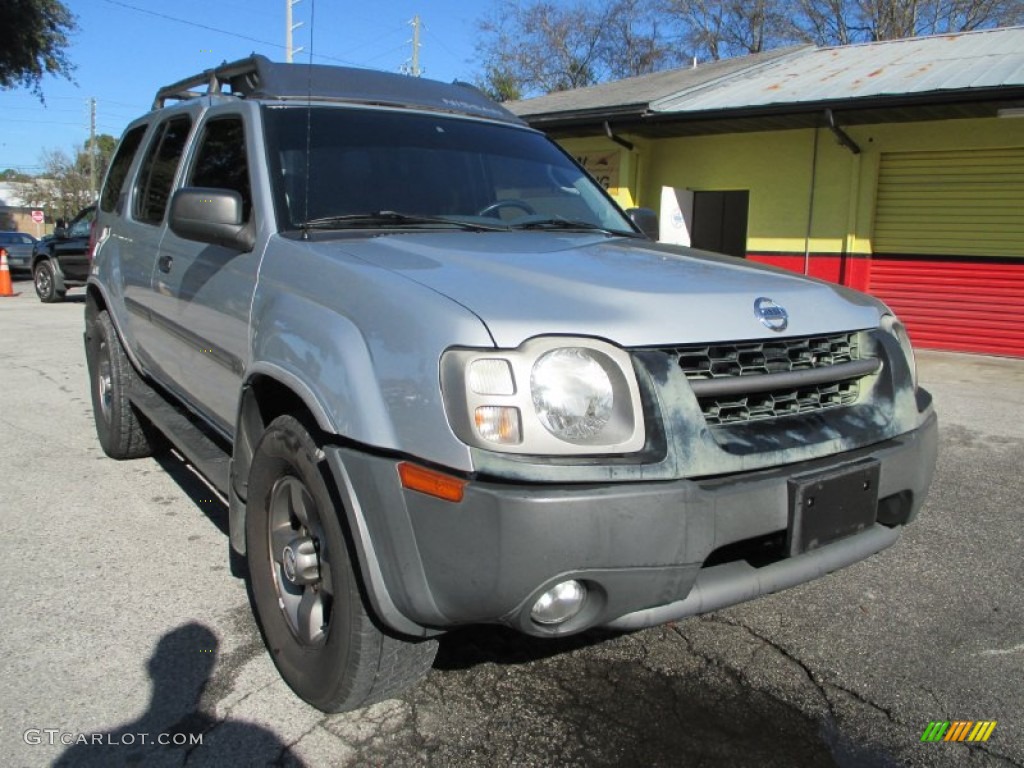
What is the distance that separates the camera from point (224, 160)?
3549 millimetres

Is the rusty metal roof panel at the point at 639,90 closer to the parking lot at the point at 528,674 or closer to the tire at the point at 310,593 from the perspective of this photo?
the parking lot at the point at 528,674

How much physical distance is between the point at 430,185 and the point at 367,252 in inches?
32.4

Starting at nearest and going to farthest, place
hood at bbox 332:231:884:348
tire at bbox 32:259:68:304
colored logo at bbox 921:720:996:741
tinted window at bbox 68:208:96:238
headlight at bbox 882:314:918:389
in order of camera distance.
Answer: hood at bbox 332:231:884:348, colored logo at bbox 921:720:996:741, headlight at bbox 882:314:918:389, tinted window at bbox 68:208:96:238, tire at bbox 32:259:68:304

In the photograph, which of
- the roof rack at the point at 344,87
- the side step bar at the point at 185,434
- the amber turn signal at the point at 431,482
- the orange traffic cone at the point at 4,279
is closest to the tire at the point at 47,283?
the orange traffic cone at the point at 4,279

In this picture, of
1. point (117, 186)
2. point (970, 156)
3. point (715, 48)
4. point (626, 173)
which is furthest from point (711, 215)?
point (715, 48)

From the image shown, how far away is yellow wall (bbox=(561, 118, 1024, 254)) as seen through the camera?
1115 centimetres

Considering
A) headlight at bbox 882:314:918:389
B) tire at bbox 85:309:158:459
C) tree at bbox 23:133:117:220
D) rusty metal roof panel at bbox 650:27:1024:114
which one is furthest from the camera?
tree at bbox 23:133:117:220

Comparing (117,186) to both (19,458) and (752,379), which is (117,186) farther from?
(752,379)

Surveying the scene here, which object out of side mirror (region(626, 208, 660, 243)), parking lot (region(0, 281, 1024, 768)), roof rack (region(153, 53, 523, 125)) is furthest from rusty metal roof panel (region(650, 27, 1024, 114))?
roof rack (region(153, 53, 523, 125))

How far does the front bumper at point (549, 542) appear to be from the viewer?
1.96 meters

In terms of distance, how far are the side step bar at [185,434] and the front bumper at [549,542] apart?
1.36 metres

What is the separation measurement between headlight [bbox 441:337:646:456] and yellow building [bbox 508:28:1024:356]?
30.9ft

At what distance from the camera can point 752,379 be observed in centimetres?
233

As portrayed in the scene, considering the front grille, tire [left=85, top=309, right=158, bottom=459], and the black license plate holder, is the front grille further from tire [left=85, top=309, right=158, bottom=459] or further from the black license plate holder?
tire [left=85, top=309, right=158, bottom=459]
